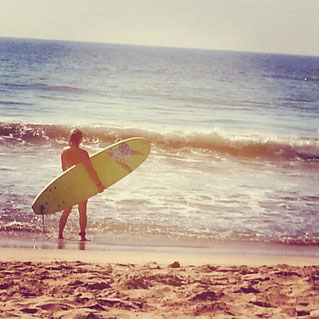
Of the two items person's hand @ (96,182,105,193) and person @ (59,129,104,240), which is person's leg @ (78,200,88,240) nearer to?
person @ (59,129,104,240)

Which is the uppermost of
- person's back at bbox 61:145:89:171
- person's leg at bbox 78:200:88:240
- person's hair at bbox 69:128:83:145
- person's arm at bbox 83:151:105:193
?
person's hair at bbox 69:128:83:145

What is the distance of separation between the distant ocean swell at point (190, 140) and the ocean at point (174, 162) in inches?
1.4

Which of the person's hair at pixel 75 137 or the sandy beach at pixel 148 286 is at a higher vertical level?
the person's hair at pixel 75 137

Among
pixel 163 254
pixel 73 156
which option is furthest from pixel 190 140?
pixel 163 254

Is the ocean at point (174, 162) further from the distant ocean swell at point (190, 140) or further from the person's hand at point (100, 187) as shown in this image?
the person's hand at point (100, 187)

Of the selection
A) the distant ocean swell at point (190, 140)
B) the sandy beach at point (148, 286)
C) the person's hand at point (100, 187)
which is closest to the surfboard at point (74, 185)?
the person's hand at point (100, 187)

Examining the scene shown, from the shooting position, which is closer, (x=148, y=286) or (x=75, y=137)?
(x=148, y=286)

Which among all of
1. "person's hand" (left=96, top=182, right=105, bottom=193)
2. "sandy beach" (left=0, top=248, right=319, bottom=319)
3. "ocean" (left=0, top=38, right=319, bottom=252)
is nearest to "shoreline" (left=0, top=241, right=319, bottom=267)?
"sandy beach" (left=0, top=248, right=319, bottom=319)

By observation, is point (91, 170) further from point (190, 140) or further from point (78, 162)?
point (190, 140)

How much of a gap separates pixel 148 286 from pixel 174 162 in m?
8.08

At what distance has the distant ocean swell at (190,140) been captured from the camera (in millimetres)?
15234

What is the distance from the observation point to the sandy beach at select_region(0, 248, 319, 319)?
4090 millimetres

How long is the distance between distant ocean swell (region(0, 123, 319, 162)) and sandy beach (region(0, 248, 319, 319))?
9.26 m

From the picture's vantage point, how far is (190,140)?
16.4 meters
